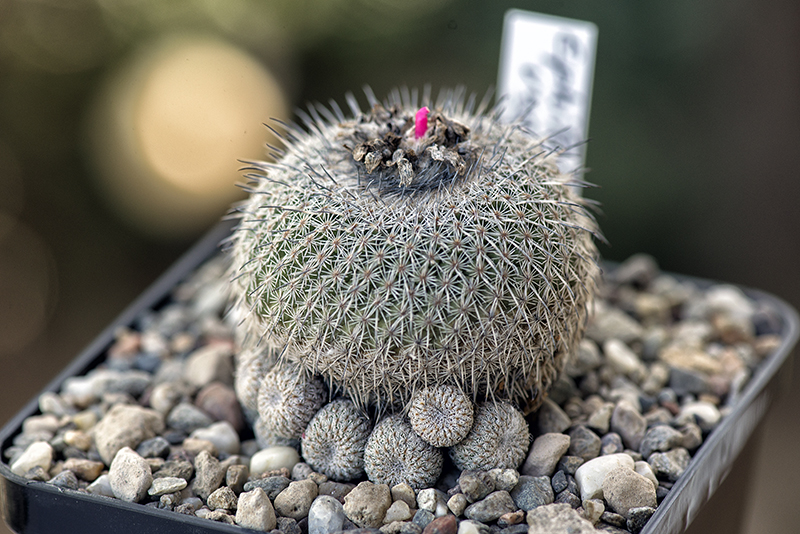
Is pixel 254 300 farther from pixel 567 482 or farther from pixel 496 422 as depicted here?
pixel 567 482

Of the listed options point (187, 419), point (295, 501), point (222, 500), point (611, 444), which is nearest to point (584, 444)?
point (611, 444)

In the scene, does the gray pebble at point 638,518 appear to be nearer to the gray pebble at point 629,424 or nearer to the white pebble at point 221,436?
the gray pebble at point 629,424

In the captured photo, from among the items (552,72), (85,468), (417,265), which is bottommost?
(85,468)

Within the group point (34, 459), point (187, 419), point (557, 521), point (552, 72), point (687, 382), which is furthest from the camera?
point (552, 72)

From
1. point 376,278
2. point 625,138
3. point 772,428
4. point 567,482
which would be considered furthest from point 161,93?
point 772,428

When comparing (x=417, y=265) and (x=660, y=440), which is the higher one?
(x=417, y=265)

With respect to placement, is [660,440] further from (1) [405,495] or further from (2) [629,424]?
(1) [405,495]

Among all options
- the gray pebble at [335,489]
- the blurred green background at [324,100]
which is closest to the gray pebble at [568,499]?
the gray pebble at [335,489]
